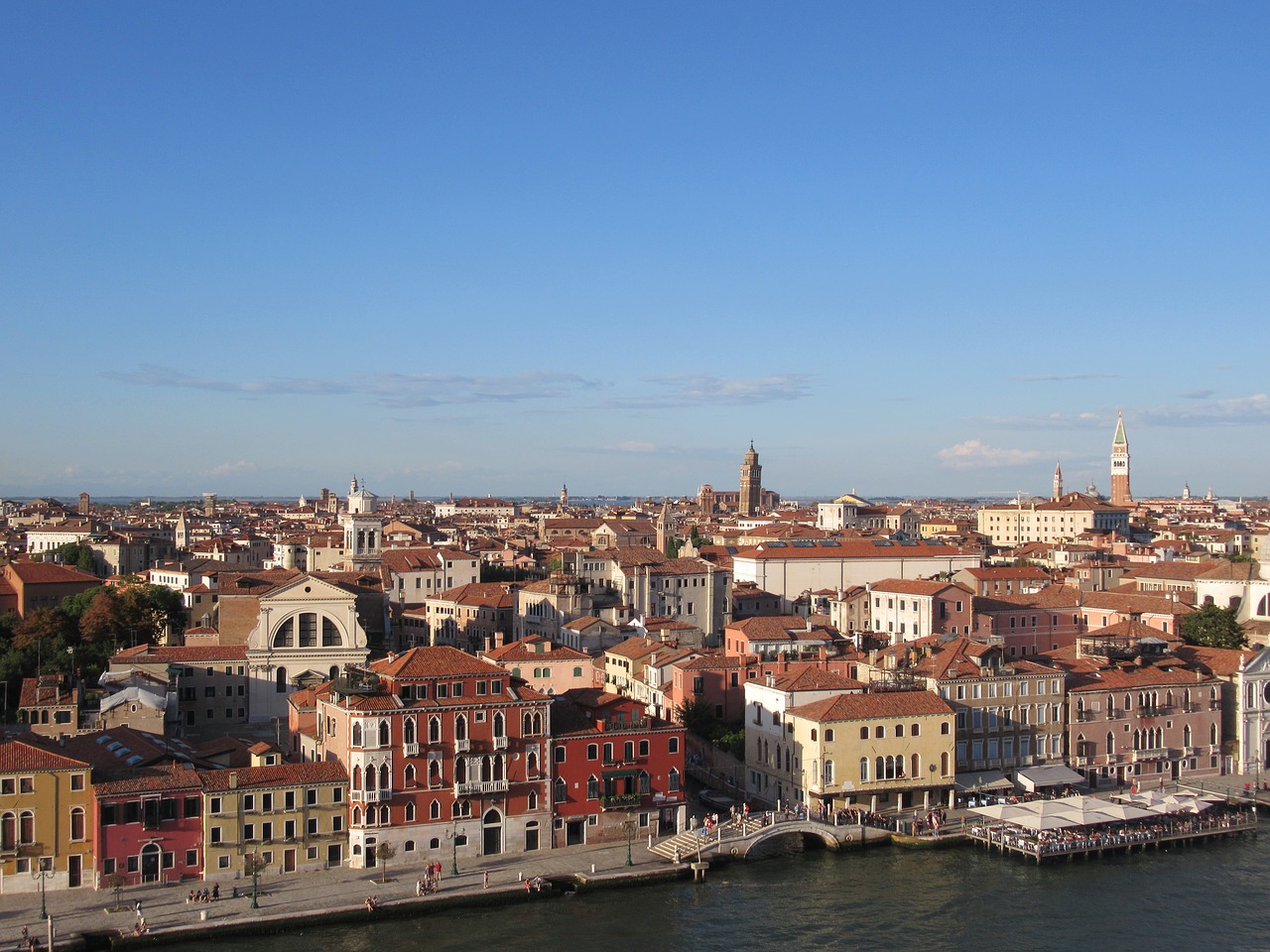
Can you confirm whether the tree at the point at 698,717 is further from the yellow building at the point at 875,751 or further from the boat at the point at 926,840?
the boat at the point at 926,840

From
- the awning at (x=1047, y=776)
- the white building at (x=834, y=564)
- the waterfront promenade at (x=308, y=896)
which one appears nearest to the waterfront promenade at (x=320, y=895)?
the waterfront promenade at (x=308, y=896)

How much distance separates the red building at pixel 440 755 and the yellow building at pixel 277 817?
45 cm

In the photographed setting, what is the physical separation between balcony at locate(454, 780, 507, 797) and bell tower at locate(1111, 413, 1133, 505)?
128 m

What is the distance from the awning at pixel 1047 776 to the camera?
35875mm

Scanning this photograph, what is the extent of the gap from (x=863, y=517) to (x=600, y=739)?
324 feet

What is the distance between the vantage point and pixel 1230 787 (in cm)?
3828

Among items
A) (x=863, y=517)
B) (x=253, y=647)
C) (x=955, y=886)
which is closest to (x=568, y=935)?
(x=955, y=886)

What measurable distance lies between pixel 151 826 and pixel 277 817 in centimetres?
256

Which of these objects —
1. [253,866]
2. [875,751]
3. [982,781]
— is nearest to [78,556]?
[253,866]

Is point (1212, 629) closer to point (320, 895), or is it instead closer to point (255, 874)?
point (320, 895)

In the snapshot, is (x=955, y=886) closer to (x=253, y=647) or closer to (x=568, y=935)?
(x=568, y=935)

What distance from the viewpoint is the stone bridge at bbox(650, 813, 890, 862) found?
102ft

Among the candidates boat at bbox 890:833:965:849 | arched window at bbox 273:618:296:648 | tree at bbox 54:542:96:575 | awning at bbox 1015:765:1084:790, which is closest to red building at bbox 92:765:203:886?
boat at bbox 890:833:965:849

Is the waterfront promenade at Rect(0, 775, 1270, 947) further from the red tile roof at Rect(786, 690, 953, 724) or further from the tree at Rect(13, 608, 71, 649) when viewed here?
the tree at Rect(13, 608, 71, 649)
